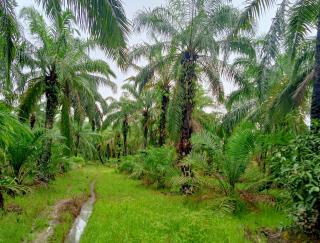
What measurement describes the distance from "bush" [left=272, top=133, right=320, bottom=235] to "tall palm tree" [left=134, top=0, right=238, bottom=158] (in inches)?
274

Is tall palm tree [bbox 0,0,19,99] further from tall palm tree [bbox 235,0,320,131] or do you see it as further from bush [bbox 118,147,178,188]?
bush [bbox 118,147,178,188]

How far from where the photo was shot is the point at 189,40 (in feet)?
46.2

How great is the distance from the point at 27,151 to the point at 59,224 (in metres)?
5.23

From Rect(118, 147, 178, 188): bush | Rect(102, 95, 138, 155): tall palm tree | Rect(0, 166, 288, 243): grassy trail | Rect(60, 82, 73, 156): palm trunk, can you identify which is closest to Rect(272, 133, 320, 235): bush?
Rect(0, 166, 288, 243): grassy trail

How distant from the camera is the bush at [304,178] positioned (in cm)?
608

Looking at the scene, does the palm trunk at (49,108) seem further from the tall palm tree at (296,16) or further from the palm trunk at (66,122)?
the tall palm tree at (296,16)

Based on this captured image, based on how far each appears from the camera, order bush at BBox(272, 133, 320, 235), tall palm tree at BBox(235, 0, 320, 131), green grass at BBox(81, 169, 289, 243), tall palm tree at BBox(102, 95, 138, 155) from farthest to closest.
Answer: tall palm tree at BBox(102, 95, 138, 155) < tall palm tree at BBox(235, 0, 320, 131) < green grass at BBox(81, 169, 289, 243) < bush at BBox(272, 133, 320, 235)

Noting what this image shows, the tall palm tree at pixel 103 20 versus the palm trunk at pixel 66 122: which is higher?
A: the tall palm tree at pixel 103 20

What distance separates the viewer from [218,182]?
11.4 metres

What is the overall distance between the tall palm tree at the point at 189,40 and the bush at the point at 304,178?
6.95m

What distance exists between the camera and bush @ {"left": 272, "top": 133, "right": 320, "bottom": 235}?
608 cm

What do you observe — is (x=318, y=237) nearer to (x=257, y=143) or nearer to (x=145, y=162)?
(x=257, y=143)

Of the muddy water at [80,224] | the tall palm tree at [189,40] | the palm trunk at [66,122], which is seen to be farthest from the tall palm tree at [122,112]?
the muddy water at [80,224]

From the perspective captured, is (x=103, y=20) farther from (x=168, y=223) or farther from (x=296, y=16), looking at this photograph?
(x=296, y=16)
